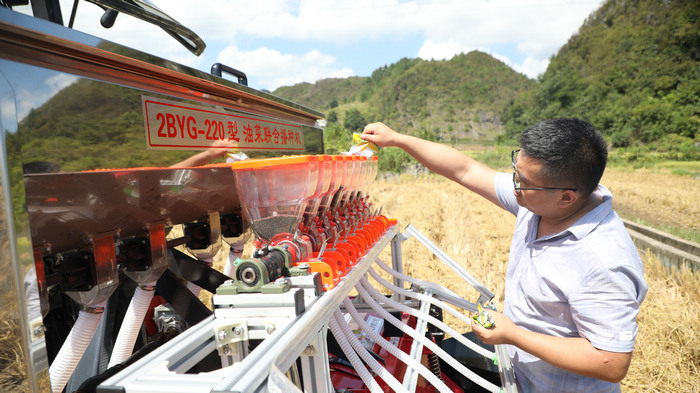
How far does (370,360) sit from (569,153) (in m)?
1.14

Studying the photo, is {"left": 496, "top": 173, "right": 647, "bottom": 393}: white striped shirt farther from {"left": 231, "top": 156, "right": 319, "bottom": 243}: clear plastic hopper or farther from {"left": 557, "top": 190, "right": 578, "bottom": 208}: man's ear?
{"left": 231, "top": 156, "right": 319, "bottom": 243}: clear plastic hopper

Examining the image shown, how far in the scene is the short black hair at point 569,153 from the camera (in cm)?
158

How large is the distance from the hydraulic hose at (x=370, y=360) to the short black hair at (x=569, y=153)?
100 centimetres

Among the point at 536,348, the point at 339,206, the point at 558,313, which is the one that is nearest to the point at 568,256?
the point at 558,313

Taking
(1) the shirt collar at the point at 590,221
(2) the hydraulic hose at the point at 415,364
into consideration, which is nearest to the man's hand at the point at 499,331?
(2) the hydraulic hose at the point at 415,364

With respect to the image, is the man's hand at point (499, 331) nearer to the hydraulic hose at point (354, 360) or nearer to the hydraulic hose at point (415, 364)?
the hydraulic hose at point (415, 364)

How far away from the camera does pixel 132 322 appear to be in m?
2.05

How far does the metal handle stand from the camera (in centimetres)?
231

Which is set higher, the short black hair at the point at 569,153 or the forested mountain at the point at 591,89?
the forested mountain at the point at 591,89

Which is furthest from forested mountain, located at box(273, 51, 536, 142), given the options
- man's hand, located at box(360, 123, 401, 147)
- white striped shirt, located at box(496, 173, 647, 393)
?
white striped shirt, located at box(496, 173, 647, 393)

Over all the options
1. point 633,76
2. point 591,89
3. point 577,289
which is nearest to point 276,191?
point 577,289

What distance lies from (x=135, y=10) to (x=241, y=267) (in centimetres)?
136

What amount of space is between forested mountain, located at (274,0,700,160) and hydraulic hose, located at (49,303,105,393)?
70.1ft

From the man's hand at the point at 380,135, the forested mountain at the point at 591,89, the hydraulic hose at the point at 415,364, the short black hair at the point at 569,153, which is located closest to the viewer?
the short black hair at the point at 569,153
